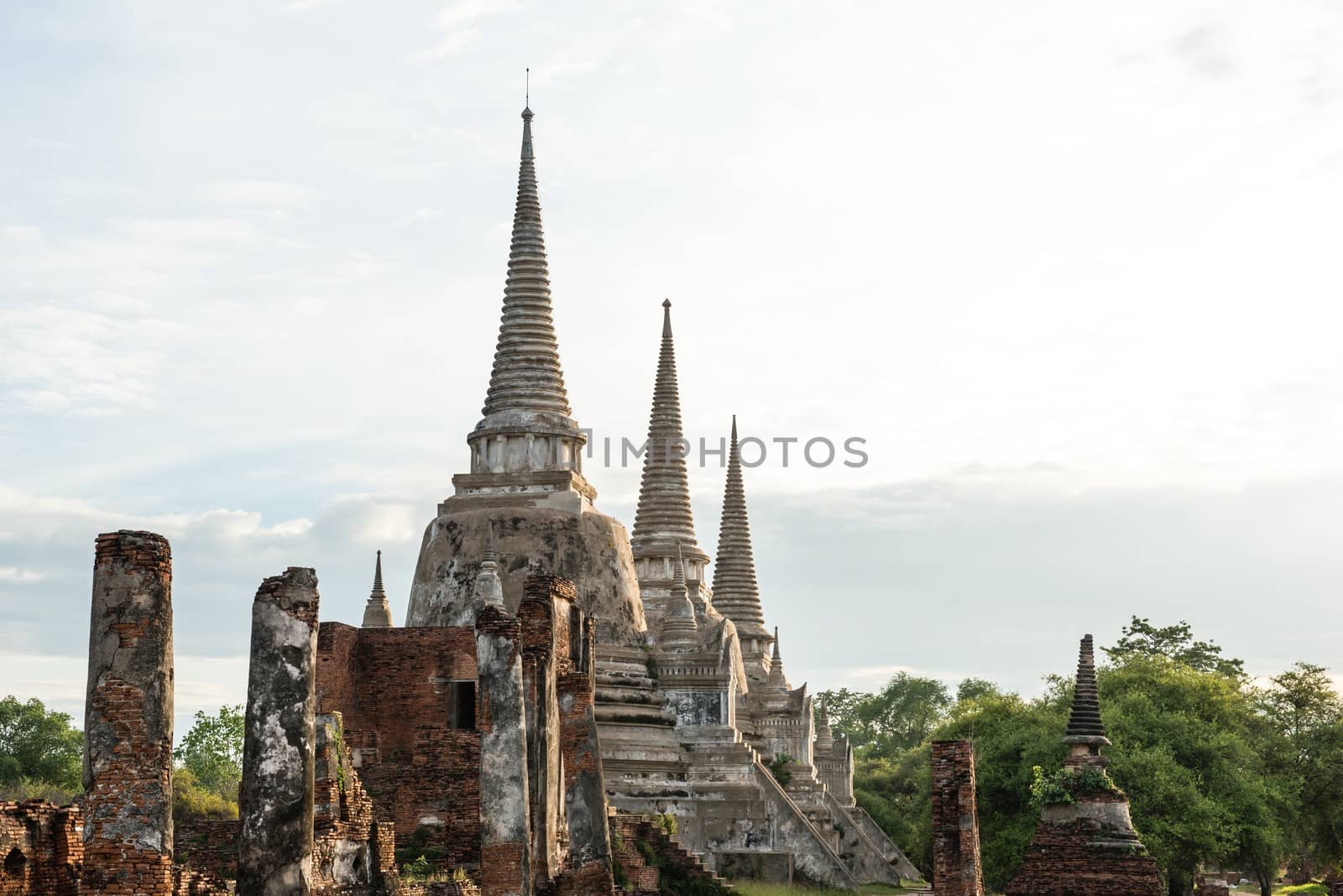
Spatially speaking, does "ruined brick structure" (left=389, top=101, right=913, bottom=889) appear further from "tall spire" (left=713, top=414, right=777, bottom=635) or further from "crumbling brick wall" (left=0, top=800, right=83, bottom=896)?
"crumbling brick wall" (left=0, top=800, right=83, bottom=896)

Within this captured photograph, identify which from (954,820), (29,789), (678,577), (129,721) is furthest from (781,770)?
(129,721)

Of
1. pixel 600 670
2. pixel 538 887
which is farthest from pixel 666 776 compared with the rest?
pixel 538 887

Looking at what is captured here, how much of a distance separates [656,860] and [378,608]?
414 inches

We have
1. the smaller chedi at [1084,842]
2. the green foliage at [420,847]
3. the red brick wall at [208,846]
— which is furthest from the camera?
the green foliage at [420,847]

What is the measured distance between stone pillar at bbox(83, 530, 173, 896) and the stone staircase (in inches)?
635

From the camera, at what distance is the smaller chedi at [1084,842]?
2356cm

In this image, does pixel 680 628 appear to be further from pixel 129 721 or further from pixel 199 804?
pixel 129 721

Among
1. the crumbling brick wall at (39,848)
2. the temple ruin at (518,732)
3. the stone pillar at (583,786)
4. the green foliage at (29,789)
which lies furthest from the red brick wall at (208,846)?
the green foliage at (29,789)

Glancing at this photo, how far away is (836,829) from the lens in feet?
142

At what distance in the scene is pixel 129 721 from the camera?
13.4 meters

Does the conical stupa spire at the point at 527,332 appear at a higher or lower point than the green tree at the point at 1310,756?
higher

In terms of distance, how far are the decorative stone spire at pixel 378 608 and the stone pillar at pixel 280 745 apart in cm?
2400

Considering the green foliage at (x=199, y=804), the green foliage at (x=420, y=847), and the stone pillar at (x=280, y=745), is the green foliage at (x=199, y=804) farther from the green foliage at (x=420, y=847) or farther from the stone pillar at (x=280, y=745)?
the stone pillar at (x=280, y=745)

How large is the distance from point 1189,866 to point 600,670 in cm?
1199
